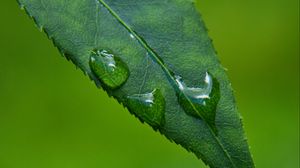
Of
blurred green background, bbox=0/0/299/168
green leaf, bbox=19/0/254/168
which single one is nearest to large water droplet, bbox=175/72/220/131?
green leaf, bbox=19/0/254/168

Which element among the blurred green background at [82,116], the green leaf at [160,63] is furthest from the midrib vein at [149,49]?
the blurred green background at [82,116]

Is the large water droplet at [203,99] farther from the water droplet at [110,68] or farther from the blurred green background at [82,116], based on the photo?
the blurred green background at [82,116]

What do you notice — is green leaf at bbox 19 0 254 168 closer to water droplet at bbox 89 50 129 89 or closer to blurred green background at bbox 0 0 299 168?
water droplet at bbox 89 50 129 89

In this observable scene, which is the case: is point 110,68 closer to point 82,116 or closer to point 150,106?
point 150,106

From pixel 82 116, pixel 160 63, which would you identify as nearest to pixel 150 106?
pixel 160 63

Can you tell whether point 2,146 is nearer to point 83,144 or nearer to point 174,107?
point 83,144

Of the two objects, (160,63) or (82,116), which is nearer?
(160,63)

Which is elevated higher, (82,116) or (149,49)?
(149,49)

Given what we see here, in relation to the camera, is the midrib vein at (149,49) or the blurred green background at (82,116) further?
the blurred green background at (82,116)
